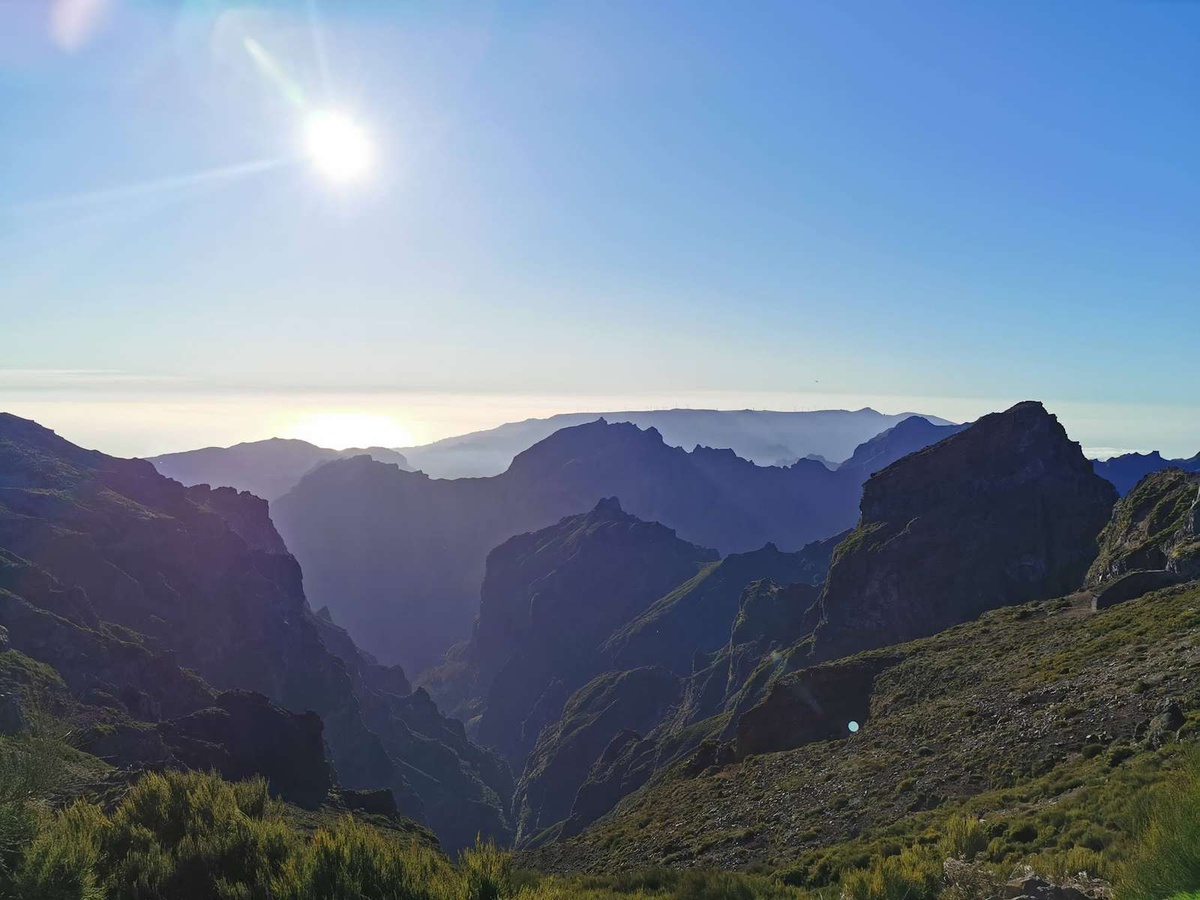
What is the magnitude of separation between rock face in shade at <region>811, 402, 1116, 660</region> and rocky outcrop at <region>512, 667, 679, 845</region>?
231 ft

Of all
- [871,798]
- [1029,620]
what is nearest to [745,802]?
[871,798]

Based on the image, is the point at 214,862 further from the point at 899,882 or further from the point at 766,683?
the point at 766,683

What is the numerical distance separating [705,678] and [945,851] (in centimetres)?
13970

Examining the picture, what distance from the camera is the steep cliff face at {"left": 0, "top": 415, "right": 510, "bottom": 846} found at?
9444cm

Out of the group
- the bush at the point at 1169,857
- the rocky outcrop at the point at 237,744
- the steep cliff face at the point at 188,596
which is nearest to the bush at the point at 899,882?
the bush at the point at 1169,857

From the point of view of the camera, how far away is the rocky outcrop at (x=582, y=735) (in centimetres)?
14900


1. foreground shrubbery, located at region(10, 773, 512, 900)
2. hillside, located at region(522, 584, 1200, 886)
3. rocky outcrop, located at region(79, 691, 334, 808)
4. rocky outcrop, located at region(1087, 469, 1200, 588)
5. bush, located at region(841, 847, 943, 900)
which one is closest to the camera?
foreground shrubbery, located at region(10, 773, 512, 900)

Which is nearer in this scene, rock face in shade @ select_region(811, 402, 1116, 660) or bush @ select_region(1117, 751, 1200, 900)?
bush @ select_region(1117, 751, 1200, 900)

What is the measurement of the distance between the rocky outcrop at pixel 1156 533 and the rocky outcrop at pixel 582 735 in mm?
105669

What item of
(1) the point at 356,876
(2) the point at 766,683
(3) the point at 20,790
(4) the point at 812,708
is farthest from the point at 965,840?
(2) the point at 766,683

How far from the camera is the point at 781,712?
50062 mm

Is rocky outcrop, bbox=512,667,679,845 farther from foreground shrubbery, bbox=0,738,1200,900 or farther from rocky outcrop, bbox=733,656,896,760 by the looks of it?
foreground shrubbery, bbox=0,738,1200,900

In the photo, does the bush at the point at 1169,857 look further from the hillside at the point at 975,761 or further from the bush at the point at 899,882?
the hillside at the point at 975,761

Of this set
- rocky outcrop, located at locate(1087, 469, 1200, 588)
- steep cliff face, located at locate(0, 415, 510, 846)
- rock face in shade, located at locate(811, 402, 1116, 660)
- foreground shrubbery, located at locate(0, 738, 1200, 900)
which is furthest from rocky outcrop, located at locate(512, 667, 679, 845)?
foreground shrubbery, located at locate(0, 738, 1200, 900)
